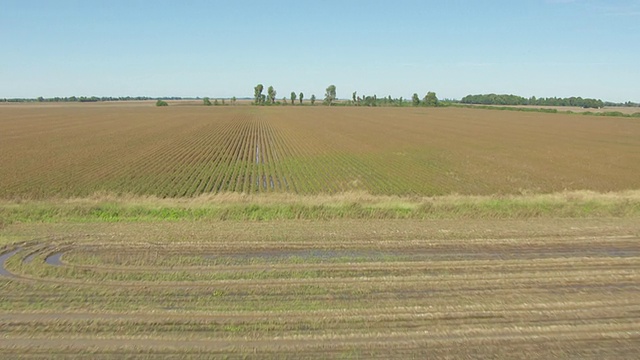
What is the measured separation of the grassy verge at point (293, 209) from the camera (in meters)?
13.9

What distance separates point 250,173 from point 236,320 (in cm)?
1832

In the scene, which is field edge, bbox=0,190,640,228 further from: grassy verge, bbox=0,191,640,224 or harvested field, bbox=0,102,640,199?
harvested field, bbox=0,102,640,199

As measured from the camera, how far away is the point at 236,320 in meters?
7.09

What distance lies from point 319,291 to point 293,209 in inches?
261

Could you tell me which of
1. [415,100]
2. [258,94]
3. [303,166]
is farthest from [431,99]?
[303,166]

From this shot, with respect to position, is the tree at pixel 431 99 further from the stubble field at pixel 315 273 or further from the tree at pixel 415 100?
the stubble field at pixel 315 273

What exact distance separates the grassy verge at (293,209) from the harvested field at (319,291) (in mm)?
1382

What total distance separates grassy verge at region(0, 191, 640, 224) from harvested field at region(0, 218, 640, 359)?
1382 millimetres

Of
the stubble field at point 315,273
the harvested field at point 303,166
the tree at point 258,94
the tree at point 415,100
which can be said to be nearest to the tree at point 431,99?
the tree at point 415,100

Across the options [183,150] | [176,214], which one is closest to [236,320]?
[176,214]

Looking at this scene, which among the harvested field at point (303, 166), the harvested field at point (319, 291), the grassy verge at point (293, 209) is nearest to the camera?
the harvested field at point (319, 291)

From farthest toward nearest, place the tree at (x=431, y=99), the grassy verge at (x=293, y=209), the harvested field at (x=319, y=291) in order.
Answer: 1. the tree at (x=431, y=99)
2. the grassy verge at (x=293, y=209)
3. the harvested field at (x=319, y=291)

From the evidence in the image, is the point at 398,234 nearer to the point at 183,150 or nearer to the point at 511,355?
the point at 511,355

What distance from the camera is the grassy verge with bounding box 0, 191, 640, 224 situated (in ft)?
45.6
